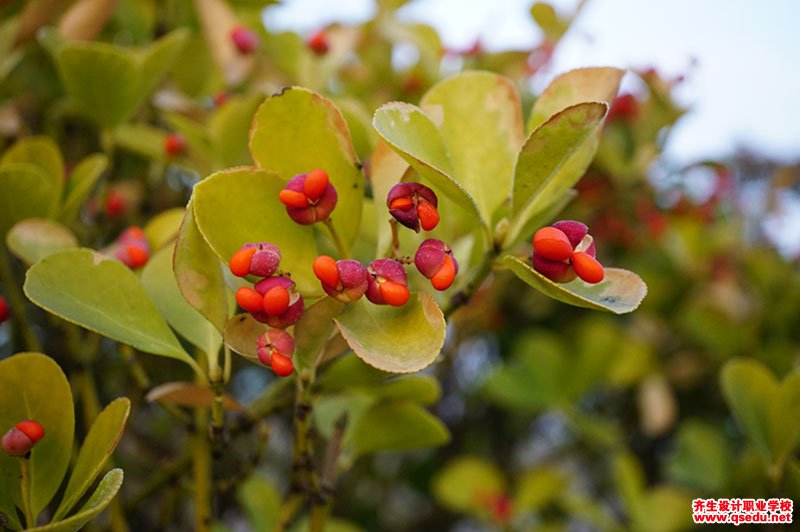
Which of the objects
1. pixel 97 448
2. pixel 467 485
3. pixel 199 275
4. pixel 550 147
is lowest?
pixel 467 485

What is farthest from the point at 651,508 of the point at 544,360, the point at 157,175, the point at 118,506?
the point at 157,175

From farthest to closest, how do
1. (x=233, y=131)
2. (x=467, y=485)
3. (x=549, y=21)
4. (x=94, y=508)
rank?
(x=467, y=485)
(x=549, y=21)
(x=233, y=131)
(x=94, y=508)

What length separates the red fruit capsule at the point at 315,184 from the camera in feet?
1.78

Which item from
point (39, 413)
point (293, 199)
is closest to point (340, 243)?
point (293, 199)

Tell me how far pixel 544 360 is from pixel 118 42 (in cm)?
101

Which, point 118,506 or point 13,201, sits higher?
point 13,201

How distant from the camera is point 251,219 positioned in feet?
1.87

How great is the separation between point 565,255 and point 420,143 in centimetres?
14

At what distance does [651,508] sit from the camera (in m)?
1.21

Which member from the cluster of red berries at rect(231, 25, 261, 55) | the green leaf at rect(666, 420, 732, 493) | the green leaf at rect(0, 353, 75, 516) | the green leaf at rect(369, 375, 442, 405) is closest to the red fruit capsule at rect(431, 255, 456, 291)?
the green leaf at rect(369, 375, 442, 405)

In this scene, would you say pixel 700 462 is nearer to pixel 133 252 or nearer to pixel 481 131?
pixel 481 131

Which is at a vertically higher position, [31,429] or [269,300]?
[269,300]

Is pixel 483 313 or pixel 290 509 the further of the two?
pixel 483 313

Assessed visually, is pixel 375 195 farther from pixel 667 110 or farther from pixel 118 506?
pixel 667 110
